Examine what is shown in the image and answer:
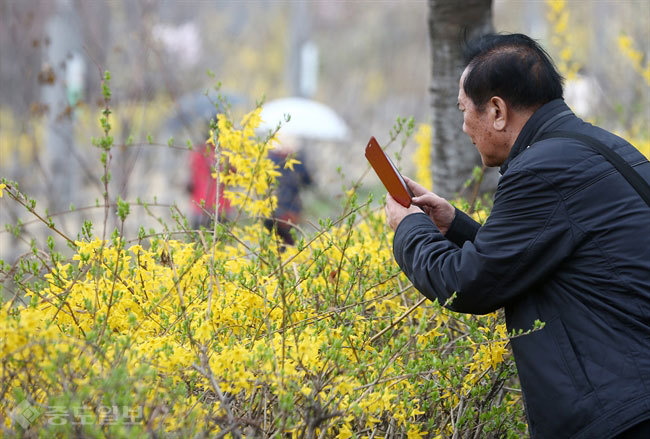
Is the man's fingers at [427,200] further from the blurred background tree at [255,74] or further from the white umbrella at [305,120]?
the white umbrella at [305,120]

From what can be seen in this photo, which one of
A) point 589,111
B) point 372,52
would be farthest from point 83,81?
point 372,52

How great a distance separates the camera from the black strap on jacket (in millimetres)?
1910

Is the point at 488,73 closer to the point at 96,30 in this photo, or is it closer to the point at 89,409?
the point at 89,409

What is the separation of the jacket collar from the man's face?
9 cm

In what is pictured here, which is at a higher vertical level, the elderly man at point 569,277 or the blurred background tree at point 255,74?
the blurred background tree at point 255,74

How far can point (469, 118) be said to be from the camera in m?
2.22

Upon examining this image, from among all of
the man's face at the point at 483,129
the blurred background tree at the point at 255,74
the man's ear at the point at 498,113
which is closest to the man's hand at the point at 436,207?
the man's face at the point at 483,129

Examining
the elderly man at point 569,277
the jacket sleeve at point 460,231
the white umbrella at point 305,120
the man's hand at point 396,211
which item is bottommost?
the elderly man at point 569,277

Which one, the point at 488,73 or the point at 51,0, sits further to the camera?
the point at 51,0

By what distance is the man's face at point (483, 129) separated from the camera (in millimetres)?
2186

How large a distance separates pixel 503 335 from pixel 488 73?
2.71 feet

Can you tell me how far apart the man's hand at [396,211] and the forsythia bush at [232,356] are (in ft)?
0.41

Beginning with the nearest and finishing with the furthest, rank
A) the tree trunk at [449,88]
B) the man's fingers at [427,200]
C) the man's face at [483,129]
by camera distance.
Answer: the man's face at [483,129], the man's fingers at [427,200], the tree trunk at [449,88]

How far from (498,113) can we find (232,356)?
3.40 ft
